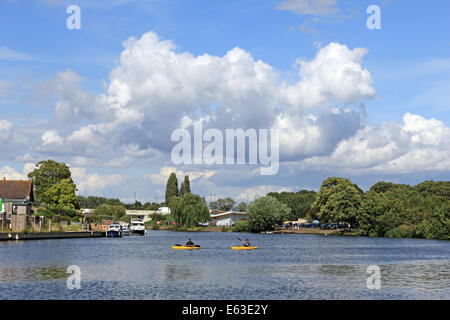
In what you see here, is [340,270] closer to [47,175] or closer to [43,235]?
[43,235]

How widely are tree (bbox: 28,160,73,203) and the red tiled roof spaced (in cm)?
1380

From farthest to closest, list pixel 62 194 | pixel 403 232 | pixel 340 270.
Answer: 1. pixel 403 232
2. pixel 62 194
3. pixel 340 270

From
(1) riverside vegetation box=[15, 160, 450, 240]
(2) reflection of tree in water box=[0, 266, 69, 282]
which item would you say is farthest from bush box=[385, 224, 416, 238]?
→ (2) reflection of tree in water box=[0, 266, 69, 282]

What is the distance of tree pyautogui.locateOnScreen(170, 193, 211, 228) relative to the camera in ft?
568

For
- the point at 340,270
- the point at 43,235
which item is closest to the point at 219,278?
the point at 340,270

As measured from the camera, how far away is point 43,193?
5271 inches

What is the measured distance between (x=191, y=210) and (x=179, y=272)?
406 feet

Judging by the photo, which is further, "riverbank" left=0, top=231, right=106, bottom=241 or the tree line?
the tree line

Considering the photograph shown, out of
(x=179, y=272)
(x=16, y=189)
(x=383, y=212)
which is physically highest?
(x=16, y=189)

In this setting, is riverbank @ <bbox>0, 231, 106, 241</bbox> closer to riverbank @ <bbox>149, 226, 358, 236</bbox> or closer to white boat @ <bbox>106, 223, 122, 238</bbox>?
white boat @ <bbox>106, 223, 122, 238</bbox>

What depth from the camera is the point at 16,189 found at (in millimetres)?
120875

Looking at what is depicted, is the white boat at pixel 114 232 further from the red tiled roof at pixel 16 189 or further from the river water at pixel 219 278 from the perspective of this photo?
the river water at pixel 219 278
